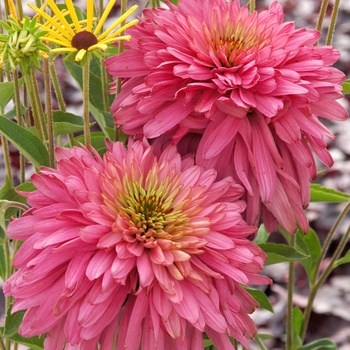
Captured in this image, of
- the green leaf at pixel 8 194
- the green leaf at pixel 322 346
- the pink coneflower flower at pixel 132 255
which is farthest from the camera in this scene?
the green leaf at pixel 322 346

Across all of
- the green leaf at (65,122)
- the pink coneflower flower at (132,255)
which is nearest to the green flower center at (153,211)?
the pink coneflower flower at (132,255)

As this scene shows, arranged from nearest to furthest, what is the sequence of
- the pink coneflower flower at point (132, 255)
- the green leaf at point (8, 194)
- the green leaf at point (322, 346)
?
1. the pink coneflower flower at point (132, 255)
2. the green leaf at point (8, 194)
3. the green leaf at point (322, 346)

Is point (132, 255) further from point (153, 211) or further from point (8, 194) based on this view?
point (8, 194)

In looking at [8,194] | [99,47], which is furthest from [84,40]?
[8,194]

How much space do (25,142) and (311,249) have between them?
0.30m

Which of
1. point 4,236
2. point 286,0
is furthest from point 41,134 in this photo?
point 286,0

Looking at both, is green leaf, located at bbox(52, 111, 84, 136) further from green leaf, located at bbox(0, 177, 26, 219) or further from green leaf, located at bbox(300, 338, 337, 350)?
green leaf, located at bbox(300, 338, 337, 350)

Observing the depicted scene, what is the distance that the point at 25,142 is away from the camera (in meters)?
0.42

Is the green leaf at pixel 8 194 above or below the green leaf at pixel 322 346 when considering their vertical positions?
above

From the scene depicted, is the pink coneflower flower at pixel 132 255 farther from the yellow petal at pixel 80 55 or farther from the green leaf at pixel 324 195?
the green leaf at pixel 324 195

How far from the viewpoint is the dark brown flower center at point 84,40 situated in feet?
1.16

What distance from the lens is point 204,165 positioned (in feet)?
1.19

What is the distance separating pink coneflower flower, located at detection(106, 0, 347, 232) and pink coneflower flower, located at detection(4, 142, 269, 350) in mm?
18

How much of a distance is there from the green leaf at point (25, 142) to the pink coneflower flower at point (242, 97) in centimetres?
6
